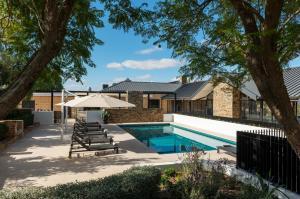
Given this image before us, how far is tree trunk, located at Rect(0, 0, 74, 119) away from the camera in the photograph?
2816 mm

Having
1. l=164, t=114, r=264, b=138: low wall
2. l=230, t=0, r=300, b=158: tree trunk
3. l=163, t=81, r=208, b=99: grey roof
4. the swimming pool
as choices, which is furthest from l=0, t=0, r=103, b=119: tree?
l=163, t=81, r=208, b=99: grey roof

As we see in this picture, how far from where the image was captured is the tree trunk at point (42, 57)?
282 cm

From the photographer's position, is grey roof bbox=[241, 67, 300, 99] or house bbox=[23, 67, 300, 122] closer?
grey roof bbox=[241, 67, 300, 99]

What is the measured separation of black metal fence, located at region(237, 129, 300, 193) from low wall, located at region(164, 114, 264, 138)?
9587 mm

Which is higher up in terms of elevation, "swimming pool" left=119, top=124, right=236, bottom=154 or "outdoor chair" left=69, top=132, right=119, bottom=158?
"outdoor chair" left=69, top=132, right=119, bottom=158

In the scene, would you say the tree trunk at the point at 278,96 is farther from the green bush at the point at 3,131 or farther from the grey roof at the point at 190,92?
the grey roof at the point at 190,92

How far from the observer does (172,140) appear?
20141 millimetres

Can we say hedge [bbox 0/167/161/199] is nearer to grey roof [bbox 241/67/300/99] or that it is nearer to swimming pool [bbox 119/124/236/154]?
swimming pool [bbox 119/124/236/154]

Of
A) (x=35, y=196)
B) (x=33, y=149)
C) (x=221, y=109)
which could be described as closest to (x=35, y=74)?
(x=35, y=196)

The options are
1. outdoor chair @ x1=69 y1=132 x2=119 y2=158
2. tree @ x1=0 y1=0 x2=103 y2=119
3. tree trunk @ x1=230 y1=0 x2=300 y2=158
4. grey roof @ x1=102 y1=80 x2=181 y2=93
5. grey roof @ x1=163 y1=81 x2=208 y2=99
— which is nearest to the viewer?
A: tree @ x1=0 y1=0 x2=103 y2=119

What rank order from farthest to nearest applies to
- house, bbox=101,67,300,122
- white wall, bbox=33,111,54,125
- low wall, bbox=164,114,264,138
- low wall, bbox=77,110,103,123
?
low wall, bbox=77,110,103,123 < white wall, bbox=33,111,54,125 < house, bbox=101,67,300,122 < low wall, bbox=164,114,264,138

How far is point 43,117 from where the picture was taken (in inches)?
1059

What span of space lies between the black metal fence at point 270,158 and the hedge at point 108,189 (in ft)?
10.6

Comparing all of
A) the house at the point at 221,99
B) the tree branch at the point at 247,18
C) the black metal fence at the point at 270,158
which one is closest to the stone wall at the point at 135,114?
the house at the point at 221,99
